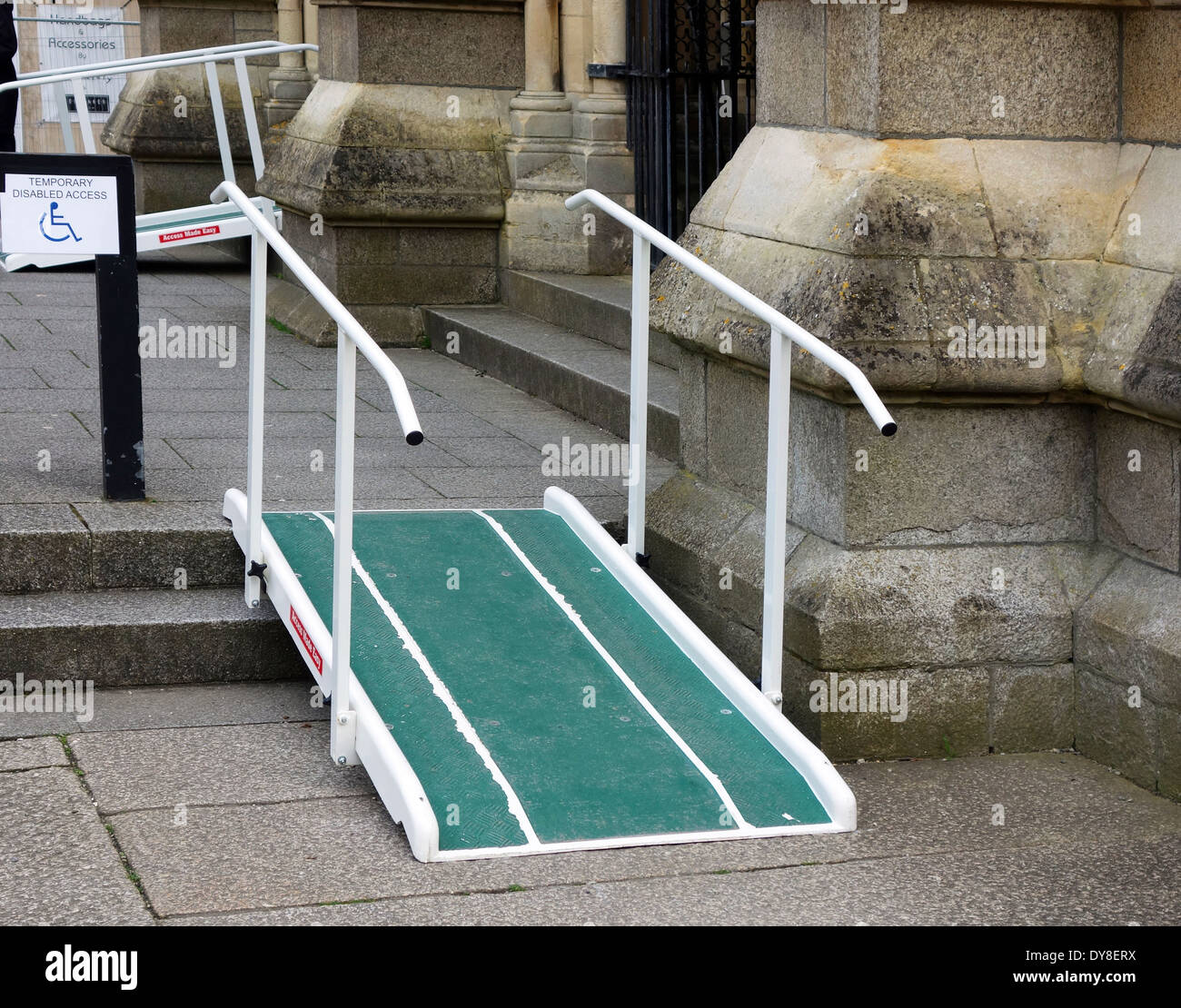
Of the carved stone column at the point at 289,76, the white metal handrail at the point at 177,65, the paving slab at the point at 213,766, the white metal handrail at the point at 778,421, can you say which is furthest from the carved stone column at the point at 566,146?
the paving slab at the point at 213,766

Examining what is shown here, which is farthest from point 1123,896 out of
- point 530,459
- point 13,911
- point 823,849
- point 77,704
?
point 530,459

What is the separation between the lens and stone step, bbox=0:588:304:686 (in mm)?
4871

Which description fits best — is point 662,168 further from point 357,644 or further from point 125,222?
point 357,644

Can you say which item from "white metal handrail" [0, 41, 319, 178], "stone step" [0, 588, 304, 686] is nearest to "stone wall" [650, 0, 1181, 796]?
"stone step" [0, 588, 304, 686]

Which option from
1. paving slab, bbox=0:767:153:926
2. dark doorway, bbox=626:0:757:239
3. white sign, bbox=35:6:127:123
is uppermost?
white sign, bbox=35:6:127:123

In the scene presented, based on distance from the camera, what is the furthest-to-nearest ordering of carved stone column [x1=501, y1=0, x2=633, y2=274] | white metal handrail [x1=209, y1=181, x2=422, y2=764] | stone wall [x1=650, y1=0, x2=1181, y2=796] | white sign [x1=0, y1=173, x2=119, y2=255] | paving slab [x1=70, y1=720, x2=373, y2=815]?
carved stone column [x1=501, y1=0, x2=633, y2=274], white sign [x1=0, y1=173, x2=119, y2=255], stone wall [x1=650, y1=0, x2=1181, y2=796], paving slab [x1=70, y1=720, x2=373, y2=815], white metal handrail [x1=209, y1=181, x2=422, y2=764]

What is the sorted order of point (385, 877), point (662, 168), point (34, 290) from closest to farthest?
point (385, 877) < point (662, 168) < point (34, 290)

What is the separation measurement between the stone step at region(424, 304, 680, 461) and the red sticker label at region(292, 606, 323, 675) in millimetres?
1858

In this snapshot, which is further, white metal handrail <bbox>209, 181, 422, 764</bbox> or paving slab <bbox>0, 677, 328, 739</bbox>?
paving slab <bbox>0, 677, 328, 739</bbox>

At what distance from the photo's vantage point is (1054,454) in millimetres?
4691

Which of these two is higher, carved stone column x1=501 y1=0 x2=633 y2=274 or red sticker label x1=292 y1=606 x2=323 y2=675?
carved stone column x1=501 y1=0 x2=633 y2=274

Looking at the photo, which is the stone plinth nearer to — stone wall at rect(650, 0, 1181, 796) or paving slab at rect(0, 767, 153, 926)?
stone wall at rect(650, 0, 1181, 796)

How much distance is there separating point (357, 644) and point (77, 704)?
0.83m

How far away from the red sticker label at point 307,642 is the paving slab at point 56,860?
25.2 inches
